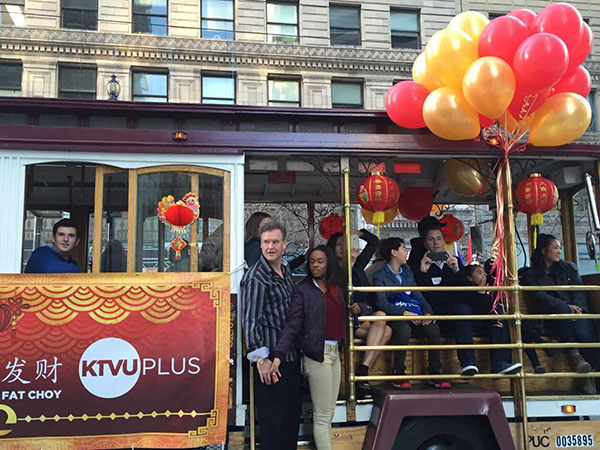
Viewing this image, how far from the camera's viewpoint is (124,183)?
3.67 m

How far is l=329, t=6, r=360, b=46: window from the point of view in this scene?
18766mm

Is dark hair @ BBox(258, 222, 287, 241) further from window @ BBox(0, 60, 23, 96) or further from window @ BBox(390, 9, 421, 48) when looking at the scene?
window @ BBox(390, 9, 421, 48)

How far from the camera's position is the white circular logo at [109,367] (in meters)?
3.31

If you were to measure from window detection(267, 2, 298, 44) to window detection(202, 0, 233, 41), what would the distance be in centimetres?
148

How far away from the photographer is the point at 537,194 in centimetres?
421

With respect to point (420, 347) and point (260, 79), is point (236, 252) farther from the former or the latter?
point (260, 79)

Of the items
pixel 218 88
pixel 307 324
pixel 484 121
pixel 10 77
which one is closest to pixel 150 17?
pixel 218 88

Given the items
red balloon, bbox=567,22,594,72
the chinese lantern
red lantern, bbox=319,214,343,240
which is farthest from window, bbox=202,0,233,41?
red balloon, bbox=567,22,594,72

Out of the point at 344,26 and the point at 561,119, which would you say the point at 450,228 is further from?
the point at 344,26

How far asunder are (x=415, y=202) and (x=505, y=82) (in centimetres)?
219

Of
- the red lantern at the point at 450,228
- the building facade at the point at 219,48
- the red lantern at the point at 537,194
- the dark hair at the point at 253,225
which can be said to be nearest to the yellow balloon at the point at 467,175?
the red lantern at the point at 537,194

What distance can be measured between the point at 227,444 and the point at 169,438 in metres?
0.43

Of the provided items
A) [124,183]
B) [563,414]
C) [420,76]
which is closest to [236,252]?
[124,183]

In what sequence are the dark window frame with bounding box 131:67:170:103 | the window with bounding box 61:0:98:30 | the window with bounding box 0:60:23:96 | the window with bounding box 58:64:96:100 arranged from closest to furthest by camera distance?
the window with bounding box 0:60:23:96 < the window with bounding box 58:64:96:100 < the window with bounding box 61:0:98:30 < the dark window frame with bounding box 131:67:170:103
